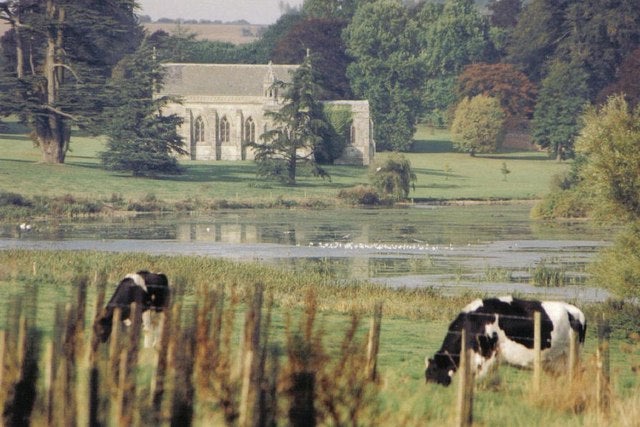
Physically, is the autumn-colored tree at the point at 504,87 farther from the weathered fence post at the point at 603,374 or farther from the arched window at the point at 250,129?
the weathered fence post at the point at 603,374

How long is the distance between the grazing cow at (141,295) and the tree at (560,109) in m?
84.2

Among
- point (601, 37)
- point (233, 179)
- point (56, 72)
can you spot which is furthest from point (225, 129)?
point (601, 37)

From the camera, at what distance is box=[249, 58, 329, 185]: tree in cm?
8550

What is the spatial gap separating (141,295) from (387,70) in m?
103

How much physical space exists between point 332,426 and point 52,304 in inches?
480

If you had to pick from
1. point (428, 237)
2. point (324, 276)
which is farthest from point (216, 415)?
point (428, 237)

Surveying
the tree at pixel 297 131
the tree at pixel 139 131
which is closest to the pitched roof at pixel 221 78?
the tree at pixel 297 131

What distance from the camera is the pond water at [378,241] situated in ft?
128

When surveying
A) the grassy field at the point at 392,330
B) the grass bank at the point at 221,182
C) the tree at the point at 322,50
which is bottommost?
the grassy field at the point at 392,330

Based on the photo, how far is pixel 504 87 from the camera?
120 m

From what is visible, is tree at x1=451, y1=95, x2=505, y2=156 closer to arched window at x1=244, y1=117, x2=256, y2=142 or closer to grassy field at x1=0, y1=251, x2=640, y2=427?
arched window at x1=244, y1=117, x2=256, y2=142

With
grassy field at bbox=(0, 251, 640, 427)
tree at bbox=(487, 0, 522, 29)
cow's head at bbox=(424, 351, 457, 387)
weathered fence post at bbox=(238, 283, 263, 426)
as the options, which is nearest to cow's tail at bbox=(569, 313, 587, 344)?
grassy field at bbox=(0, 251, 640, 427)

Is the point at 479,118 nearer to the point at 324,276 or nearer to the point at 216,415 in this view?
the point at 324,276

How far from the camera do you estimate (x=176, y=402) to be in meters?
12.5
